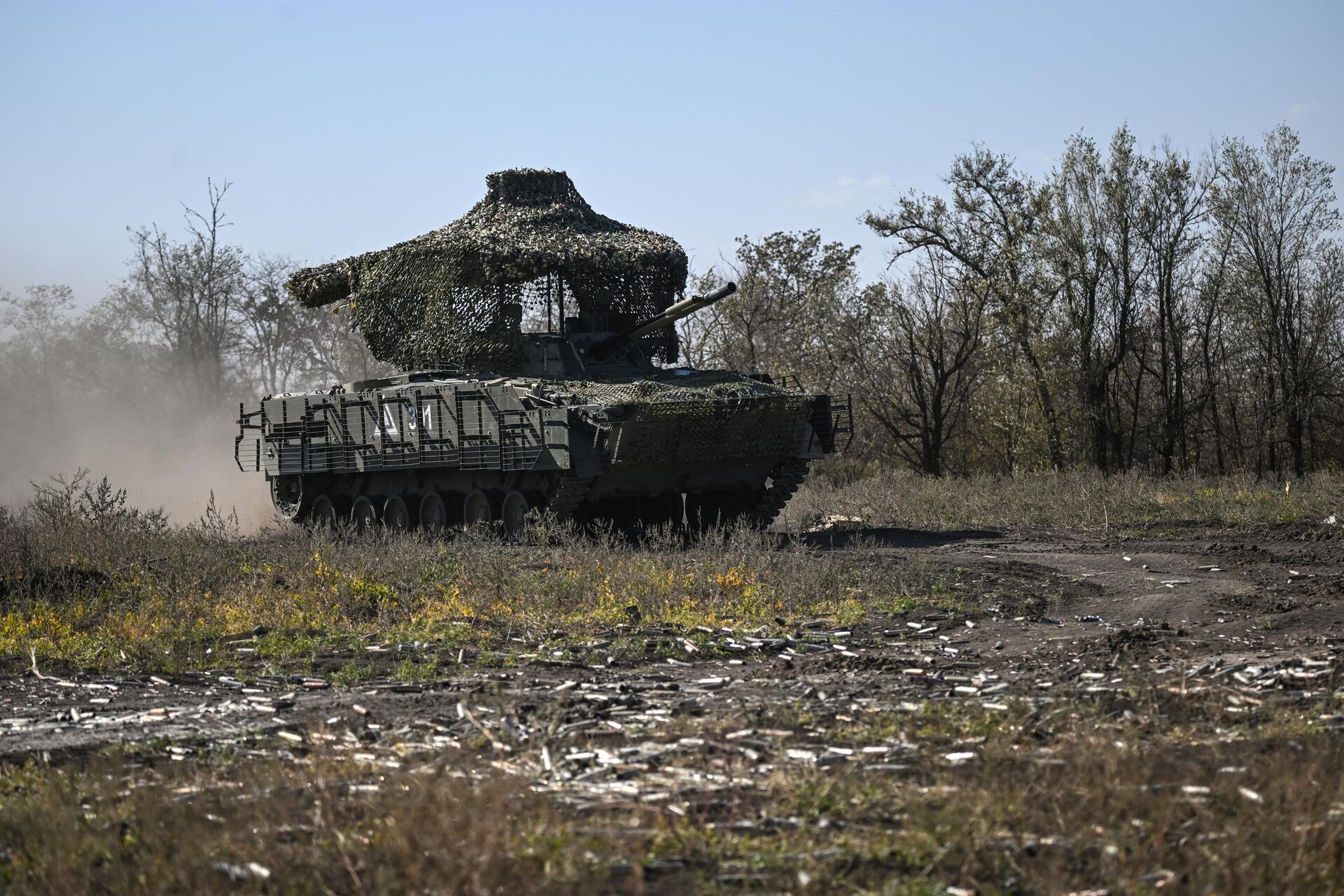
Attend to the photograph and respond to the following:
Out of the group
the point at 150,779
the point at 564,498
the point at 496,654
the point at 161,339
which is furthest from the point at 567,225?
the point at 161,339

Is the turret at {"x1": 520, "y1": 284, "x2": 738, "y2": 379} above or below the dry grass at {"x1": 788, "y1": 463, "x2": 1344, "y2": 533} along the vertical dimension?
above

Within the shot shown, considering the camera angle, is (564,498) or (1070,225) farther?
(1070,225)

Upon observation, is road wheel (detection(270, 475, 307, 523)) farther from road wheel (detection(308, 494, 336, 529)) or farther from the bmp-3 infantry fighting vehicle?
road wheel (detection(308, 494, 336, 529))

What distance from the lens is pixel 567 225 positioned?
69.5 ft

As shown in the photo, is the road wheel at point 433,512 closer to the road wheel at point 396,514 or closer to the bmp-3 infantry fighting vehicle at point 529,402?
the bmp-3 infantry fighting vehicle at point 529,402

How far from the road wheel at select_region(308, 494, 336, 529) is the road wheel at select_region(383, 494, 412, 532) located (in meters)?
0.84

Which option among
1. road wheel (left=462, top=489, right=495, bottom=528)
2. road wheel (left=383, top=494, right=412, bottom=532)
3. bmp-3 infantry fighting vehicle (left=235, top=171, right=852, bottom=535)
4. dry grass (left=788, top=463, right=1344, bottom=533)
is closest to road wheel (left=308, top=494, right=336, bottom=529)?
bmp-3 infantry fighting vehicle (left=235, top=171, right=852, bottom=535)

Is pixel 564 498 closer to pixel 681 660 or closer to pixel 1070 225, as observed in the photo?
pixel 681 660

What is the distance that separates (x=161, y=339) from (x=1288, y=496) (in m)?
43.6

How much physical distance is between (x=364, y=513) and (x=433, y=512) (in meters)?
1.91

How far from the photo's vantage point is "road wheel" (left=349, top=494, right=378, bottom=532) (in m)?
21.2

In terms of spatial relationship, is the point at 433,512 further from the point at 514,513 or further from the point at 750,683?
the point at 750,683

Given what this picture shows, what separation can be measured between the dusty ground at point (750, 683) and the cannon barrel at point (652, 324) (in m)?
7.54

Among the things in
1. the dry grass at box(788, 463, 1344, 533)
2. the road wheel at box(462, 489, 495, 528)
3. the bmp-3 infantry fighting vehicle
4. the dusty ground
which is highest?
the bmp-3 infantry fighting vehicle
